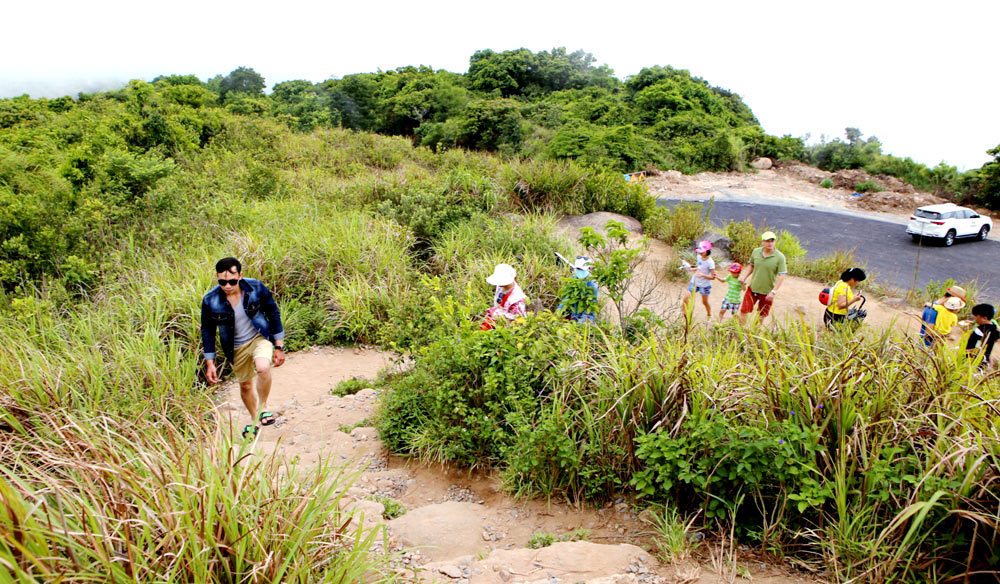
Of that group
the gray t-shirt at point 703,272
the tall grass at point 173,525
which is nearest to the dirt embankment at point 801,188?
the gray t-shirt at point 703,272

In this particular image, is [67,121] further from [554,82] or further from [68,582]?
[554,82]

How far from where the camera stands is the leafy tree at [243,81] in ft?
117

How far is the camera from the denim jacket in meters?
4.54

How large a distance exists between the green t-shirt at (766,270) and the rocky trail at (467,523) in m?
4.59

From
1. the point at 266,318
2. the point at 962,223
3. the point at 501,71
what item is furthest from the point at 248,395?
the point at 501,71

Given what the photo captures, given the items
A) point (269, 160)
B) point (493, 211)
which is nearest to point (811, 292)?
point (493, 211)

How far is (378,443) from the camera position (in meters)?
4.64

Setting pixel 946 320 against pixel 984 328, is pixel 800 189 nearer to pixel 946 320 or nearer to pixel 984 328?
pixel 946 320

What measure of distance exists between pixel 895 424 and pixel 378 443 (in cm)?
346

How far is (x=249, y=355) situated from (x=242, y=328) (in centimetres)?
23

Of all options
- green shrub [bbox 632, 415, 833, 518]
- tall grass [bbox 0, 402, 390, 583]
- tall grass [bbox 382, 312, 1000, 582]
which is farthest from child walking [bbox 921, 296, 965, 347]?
tall grass [bbox 0, 402, 390, 583]

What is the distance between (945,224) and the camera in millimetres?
14547

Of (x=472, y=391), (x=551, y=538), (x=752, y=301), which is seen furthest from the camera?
(x=752, y=301)

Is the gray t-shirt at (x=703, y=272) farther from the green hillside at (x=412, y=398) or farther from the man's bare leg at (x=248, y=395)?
the man's bare leg at (x=248, y=395)
